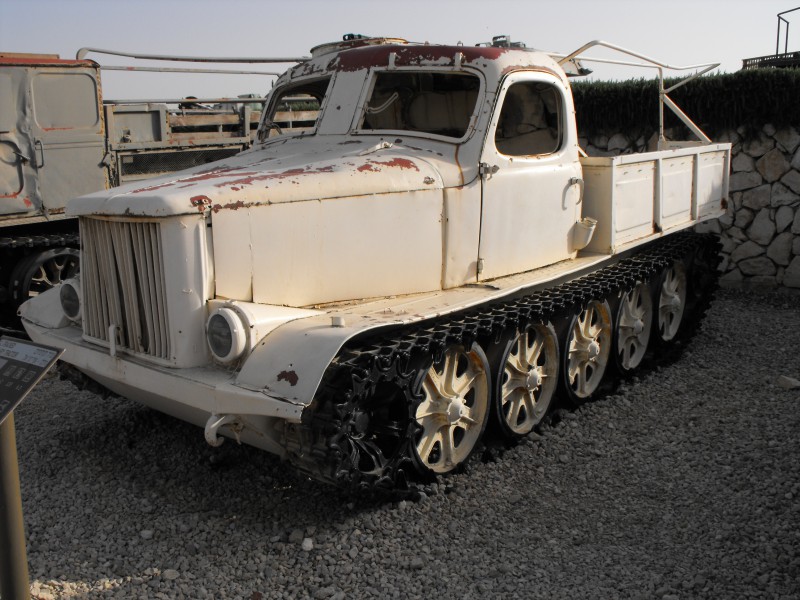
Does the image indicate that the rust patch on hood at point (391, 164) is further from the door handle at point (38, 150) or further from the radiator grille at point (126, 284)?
the door handle at point (38, 150)

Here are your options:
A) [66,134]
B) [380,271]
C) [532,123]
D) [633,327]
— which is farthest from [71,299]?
[66,134]

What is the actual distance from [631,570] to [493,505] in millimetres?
891

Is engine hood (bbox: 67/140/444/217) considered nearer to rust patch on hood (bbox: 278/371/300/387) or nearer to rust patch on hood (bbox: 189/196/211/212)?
rust patch on hood (bbox: 189/196/211/212)

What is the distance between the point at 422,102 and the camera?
5605mm

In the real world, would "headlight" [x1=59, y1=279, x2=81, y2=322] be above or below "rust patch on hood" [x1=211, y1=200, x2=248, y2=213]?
below

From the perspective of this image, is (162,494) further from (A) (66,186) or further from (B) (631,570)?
(A) (66,186)

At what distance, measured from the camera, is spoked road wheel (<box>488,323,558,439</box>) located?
511cm

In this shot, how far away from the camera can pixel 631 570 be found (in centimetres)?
392

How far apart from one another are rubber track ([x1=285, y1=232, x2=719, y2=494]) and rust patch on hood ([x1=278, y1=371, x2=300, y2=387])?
0.22 metres

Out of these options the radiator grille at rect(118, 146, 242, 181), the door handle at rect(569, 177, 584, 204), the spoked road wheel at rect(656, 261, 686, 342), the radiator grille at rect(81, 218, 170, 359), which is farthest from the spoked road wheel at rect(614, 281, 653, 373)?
the radiator grille at rect(118, 146, 242, 181)

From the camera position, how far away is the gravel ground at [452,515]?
153 inches

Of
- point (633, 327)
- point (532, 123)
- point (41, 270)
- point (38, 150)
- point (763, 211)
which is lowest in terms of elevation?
point (633, 327)

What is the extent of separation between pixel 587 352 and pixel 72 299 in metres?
3.41

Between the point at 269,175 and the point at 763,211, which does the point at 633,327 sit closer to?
the point at 269,175
